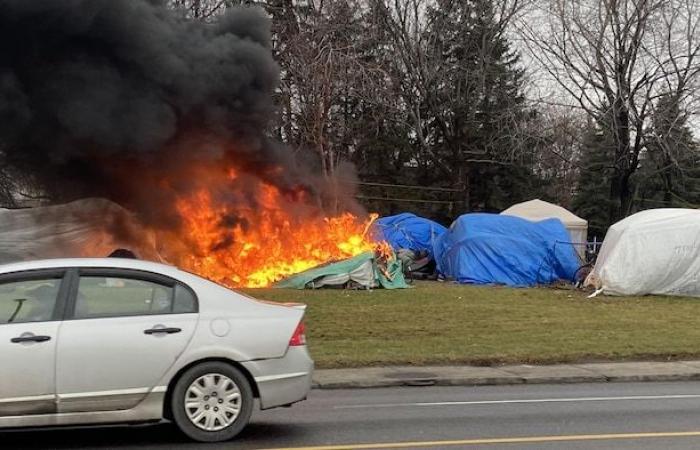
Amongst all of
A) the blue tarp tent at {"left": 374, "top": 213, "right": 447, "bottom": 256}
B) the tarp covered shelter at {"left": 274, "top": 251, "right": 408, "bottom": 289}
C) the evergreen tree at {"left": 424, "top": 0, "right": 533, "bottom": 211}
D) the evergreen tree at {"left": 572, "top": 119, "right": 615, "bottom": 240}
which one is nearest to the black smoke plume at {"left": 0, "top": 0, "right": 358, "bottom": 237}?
the tarp covered shelter at {"left": 274, "top": 251, "right": 408, "bottom": 289}

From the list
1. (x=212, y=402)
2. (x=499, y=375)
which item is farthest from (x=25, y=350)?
(x=499, y=375)

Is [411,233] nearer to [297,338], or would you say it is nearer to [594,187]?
[594,187]

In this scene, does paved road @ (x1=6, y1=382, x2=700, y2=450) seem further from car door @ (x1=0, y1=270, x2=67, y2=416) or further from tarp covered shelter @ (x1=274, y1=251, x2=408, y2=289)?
tarp covered shelter @ (x1=274, y1=251, x2=408, y2=289)

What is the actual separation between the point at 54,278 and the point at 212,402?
1.52 meters

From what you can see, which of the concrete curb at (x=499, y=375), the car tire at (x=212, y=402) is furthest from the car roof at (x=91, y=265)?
the concrete curb at (x=499, y=375)

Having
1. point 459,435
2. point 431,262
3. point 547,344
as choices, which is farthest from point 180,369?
point 431,262

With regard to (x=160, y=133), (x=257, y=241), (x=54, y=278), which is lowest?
(x=257, y=241)

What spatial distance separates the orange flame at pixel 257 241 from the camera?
2273 cm

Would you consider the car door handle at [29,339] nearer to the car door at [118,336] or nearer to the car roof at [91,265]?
the car door at [118,336]

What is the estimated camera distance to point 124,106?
72.0 feet

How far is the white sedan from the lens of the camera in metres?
5.99

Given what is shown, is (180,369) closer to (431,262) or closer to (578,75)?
(431,262)

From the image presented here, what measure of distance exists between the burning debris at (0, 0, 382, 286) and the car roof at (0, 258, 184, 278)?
51.8 feet

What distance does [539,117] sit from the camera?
136ft
